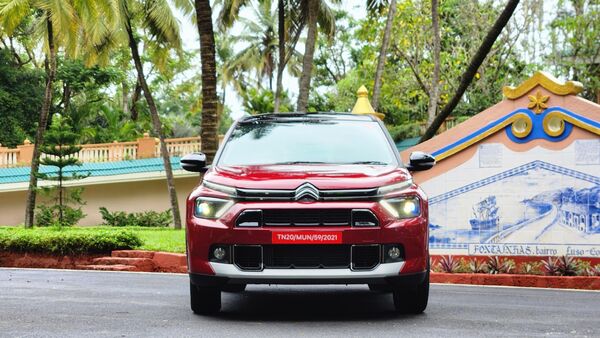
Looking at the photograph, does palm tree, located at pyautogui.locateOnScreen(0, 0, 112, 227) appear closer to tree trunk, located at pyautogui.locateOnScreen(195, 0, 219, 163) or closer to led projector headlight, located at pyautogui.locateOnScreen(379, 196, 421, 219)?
tree trunk, located at pyautogui.locateOnScreen(195, 0, 219, 163)

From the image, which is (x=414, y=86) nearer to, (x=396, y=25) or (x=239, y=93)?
(x=396, y=25)

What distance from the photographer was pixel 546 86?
14633mm

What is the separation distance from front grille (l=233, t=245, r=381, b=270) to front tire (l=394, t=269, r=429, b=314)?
2.70 ft

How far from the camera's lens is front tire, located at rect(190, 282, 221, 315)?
25.4ft

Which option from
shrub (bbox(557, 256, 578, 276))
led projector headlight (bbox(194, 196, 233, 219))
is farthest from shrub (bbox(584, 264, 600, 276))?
led projector headlight (bbox(194, 196, 233, 219))

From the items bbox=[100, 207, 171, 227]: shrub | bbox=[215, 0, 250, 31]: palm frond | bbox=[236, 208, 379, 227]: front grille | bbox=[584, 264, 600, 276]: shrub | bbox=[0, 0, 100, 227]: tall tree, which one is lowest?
bbox=[100, 207, 171, 227]: shrub

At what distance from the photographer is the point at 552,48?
32.5m

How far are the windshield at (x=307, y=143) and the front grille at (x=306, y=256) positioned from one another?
1.08 meters

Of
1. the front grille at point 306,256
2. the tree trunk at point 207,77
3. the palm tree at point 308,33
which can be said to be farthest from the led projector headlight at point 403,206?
the palm tree at point 308,33

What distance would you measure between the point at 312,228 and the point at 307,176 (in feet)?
1.55

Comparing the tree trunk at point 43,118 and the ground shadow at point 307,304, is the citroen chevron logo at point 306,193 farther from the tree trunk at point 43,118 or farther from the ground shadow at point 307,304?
the tree trunk at point 43,118

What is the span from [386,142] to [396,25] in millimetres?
24322

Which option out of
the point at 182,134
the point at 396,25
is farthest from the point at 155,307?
the point at 182,134

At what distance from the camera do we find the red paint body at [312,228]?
280 inches
